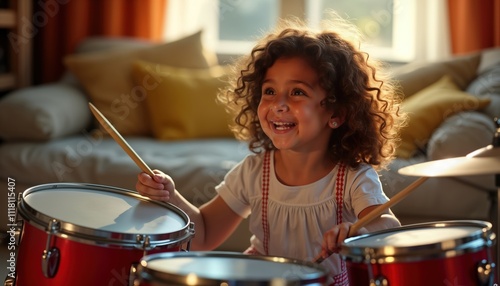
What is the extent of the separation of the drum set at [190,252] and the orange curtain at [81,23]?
8.21 ft

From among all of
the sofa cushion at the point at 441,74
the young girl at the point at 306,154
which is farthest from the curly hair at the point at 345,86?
the sofa cushion at the point at 441,74

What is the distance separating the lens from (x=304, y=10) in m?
3.96

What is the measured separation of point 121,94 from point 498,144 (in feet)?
7.20

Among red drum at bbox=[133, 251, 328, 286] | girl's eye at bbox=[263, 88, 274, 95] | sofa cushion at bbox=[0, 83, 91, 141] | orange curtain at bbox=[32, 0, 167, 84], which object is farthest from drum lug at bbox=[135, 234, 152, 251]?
orange curtain at bbox=[32, 0, 167, 84]

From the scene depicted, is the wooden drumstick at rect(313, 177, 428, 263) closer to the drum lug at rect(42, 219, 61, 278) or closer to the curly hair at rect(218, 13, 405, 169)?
the curly hair at rect(218, 13, 405, 169)

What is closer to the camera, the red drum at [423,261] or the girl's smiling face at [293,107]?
the red drum at [423,261]

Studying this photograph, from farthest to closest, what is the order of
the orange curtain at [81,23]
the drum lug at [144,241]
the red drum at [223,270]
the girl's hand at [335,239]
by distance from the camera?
the orange curtain at [81,23], the girl's hand at [335,239], the drum lug at [144,241], the red drum at [223,270]

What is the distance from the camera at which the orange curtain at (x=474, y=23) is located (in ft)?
11.9

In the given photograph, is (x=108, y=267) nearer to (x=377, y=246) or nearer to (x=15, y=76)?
(x=377, y=246)

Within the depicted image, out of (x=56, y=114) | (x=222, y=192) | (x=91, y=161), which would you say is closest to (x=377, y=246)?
(x=222, y=192)

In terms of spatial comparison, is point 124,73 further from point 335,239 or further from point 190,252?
point 190,252

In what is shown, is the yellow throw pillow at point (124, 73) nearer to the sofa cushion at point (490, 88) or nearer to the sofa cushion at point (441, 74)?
the sofa cushion at point (441, 74)

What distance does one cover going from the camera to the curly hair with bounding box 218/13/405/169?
1.89 meters

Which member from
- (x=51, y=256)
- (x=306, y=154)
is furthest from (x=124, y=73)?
(x=51, y=256)
